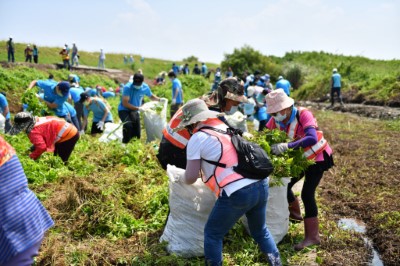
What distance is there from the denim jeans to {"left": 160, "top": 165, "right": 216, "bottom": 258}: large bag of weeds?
18.0 inches

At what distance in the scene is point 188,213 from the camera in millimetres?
3541

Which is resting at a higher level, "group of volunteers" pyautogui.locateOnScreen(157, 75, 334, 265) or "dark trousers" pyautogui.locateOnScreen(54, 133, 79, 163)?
"group of volunteers" pyautogui.locateOnScreen(157, 75, 334, 265)

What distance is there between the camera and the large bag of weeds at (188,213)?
11.5ft

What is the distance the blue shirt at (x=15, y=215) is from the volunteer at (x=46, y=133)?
2780 mm

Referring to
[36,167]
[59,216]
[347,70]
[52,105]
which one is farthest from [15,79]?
[347,70]

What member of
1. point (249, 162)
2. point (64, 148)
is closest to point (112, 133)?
point (64, 148)

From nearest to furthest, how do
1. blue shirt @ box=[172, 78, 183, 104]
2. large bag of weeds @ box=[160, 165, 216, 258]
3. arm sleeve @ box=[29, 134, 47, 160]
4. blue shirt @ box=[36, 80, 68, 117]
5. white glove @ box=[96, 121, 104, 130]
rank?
large bag of weeds @ box=[160, 165, 216, 258]
arm sleeve @ box=[29, 134, 47, 160]
blue shirt @ box=[36, 80, 68, 117]
white glove @ box=[96, 121, 104, 130]
blue shirt @ box=[172, 78, 183, 104]

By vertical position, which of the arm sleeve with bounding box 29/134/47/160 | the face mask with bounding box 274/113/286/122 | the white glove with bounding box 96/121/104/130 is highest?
the face mask with bounding box 274/113/286/122

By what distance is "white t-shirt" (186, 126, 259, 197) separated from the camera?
2.84m

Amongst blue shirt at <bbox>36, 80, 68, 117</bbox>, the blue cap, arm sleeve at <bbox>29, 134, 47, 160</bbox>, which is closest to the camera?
arm sleeve at <bbox>29, 134, 47, 160</bbox>

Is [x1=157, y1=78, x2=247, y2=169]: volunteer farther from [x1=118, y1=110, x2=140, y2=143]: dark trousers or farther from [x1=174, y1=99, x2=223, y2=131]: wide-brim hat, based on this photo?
[x1=118, y1=110, x2=140, y2=143]: dark trousers

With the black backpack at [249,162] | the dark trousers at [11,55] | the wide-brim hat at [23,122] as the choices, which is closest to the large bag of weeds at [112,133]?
the wide-brim hat at [23,122]

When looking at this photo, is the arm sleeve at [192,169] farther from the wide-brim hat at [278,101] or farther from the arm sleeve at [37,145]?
the arm sleeve at [37,145]

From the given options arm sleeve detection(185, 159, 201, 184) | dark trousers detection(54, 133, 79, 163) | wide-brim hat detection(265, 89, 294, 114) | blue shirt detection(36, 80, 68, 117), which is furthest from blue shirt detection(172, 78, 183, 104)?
arm sleeve detection(185, 159, 201, 184)
